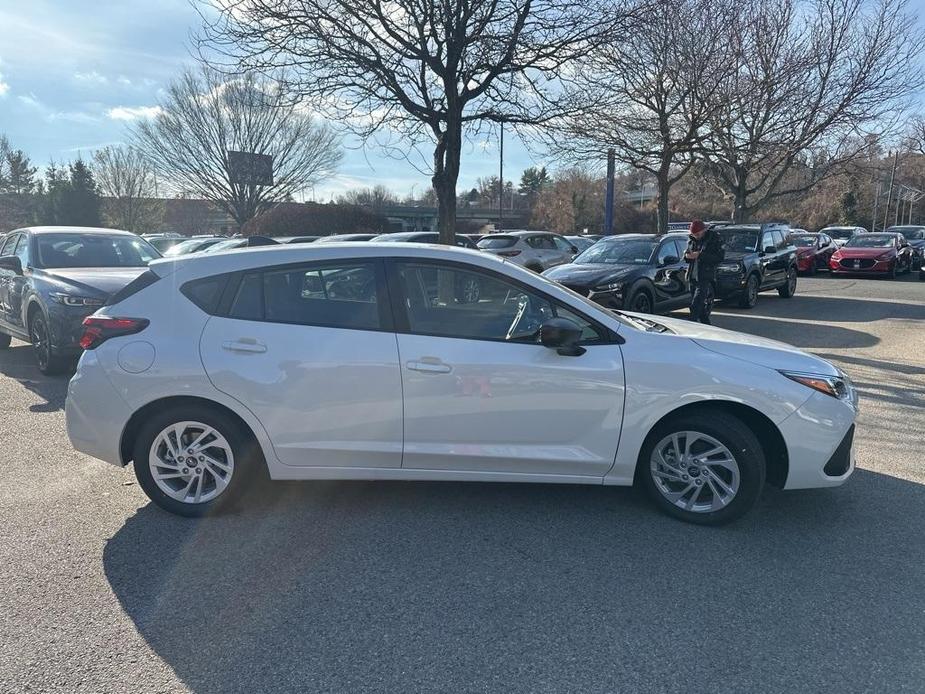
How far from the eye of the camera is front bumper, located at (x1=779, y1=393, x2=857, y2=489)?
364 cm

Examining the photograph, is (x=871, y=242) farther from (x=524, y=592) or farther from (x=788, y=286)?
(x=524, y=592)

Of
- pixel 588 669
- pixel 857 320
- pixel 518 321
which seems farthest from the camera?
pixel 857 320

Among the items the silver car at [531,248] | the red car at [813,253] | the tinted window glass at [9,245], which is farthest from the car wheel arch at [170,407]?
the red car at [813,253]

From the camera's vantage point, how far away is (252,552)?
3.49 m

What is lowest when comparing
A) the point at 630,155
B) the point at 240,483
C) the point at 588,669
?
the point at 588,669

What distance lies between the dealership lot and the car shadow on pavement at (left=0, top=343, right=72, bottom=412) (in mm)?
1933

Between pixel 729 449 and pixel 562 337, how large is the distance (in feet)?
3.88

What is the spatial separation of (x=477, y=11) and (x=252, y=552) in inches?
334

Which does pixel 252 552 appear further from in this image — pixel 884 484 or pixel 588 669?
pixel 884 484

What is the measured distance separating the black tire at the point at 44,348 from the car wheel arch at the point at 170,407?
4.34m

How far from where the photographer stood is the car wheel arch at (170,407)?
12.5ft

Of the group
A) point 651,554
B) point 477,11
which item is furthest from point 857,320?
point 651,554

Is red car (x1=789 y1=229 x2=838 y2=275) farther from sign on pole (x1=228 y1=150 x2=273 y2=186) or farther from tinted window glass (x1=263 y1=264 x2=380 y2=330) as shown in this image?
sign on pole (x1=228 y1=150 x2=273 y2=186)

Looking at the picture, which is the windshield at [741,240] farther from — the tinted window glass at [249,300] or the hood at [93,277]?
the tinted window glass at [249,300]
